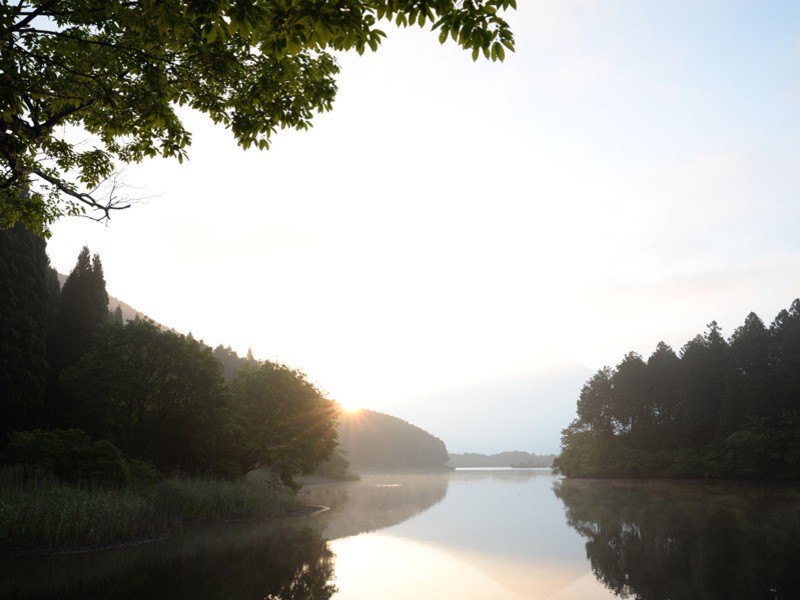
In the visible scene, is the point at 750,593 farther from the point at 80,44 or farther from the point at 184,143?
the point at 80,44

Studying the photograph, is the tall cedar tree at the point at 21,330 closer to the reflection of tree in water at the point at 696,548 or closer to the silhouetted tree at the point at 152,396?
the silhouetted tree at the point at 152,396

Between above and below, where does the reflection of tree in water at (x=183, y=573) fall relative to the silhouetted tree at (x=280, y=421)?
below

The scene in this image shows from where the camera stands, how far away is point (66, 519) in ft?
56.1

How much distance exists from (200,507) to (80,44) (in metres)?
23.1

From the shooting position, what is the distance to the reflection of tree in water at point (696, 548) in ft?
44.5

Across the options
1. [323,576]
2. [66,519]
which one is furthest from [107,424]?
[323,576]

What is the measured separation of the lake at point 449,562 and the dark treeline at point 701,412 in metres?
35.6

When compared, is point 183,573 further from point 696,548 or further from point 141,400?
point 141,400

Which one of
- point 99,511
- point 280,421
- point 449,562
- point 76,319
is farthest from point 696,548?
point 76,319

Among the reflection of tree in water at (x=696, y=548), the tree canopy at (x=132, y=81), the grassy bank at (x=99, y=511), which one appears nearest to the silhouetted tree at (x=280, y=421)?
the grassy bank at (x=99, y=511)

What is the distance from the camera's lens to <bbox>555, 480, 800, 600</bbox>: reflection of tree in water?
13.6m

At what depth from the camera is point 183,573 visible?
14867 mm

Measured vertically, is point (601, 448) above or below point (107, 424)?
below

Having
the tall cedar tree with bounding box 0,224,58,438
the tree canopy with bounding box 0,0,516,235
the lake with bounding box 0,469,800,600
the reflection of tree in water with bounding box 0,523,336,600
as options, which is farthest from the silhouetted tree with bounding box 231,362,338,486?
the tree canopy with bounding box 0,0,516,235
